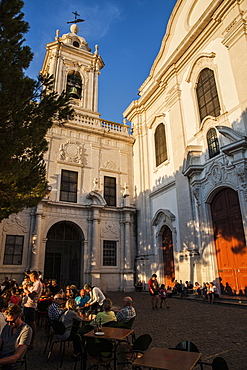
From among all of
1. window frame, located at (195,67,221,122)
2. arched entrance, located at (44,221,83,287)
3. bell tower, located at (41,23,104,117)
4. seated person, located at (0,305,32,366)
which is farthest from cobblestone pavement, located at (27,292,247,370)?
bell tower, located at (41,23,104,117)

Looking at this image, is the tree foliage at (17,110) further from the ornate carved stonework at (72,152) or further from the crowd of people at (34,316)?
the ornate carved stonework at (72,152)

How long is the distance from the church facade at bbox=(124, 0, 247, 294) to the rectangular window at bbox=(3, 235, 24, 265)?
7.89 m

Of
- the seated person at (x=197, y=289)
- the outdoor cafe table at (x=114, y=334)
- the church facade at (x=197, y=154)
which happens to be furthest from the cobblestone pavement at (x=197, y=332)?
the church facade at (x=197, y=154)

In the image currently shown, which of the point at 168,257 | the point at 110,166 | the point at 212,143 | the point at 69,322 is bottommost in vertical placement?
the point at 69,322

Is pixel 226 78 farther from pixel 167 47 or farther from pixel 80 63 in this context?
pixel 80 63

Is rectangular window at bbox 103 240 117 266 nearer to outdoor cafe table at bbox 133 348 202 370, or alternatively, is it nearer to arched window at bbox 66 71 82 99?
arched window at bbox 66 71 82 99

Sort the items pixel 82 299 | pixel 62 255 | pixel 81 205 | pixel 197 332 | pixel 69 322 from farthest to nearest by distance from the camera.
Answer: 1. pixel 62 255
2. pixel 81 205
3. pixel 82 299
4. pixel 197 332
5. pixel 69 322

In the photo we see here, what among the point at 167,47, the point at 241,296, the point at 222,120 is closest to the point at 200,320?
the point at 241,296

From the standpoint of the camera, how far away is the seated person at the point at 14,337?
137 inches

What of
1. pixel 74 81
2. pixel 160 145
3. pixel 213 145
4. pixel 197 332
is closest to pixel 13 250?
pixel 160 145

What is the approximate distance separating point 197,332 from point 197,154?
962 centimetres

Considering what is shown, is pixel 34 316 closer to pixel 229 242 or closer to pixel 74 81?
pixel 229 242

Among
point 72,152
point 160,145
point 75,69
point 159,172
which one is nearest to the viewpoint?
point 159,172

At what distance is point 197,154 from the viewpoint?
14336 mm
